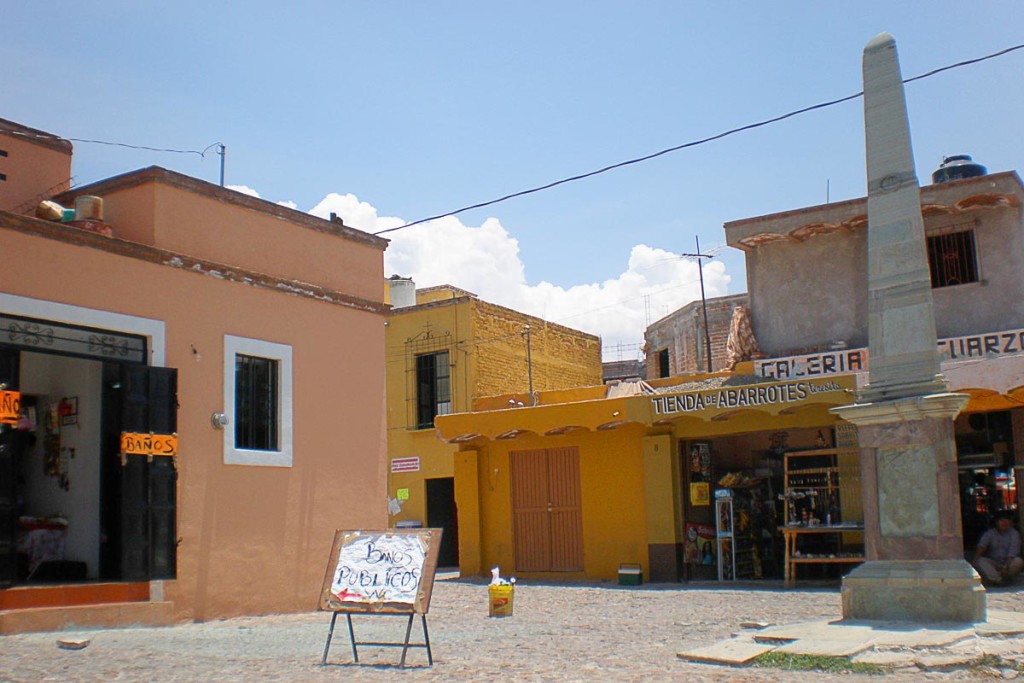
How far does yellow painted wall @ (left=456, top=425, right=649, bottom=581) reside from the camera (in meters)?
18.4

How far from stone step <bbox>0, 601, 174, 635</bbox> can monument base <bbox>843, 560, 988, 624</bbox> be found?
282 inches

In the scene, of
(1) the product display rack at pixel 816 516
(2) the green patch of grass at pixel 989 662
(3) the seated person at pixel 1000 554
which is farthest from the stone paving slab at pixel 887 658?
(3) the seated person at pixel 1000 554

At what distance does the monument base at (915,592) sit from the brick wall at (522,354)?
17.1m

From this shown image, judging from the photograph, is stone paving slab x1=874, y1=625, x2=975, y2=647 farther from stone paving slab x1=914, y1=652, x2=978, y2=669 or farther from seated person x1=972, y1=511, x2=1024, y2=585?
seated person x1=972, y1=511, x2=1024, y2=585

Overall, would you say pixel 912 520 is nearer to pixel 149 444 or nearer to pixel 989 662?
pixel 989 662

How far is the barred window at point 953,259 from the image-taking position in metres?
17.6

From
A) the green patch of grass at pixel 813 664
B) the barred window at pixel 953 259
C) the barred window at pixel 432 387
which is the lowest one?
the green patch of grass at pixel 813 664

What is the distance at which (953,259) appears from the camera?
17766 millimetres

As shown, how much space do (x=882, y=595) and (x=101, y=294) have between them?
861 centimetres

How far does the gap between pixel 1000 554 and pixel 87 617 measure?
12.0 m

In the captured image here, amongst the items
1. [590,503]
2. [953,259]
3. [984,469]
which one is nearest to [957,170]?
[953,259]

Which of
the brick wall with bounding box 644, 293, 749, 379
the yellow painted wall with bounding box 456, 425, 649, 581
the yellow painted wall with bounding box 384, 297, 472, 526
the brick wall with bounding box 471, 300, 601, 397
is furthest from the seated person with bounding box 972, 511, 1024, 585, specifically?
the brick wall with bounding box 471, 300, 601, 397

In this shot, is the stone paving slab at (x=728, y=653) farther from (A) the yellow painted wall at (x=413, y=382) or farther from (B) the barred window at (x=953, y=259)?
(A) the yellow painted wall at (x=413, y=382)

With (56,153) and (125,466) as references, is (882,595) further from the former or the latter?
(56,153)
